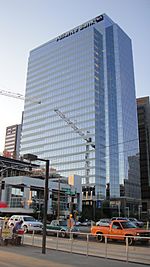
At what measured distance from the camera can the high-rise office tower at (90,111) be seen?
126m

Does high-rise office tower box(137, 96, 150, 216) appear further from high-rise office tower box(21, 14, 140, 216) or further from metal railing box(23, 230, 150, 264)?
metal railing box(23, 230, 150, 264)

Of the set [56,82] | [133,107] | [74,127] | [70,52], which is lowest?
[74,127]

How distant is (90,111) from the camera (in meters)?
129

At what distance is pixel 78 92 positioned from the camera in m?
137

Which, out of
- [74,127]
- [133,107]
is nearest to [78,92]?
[74,127]

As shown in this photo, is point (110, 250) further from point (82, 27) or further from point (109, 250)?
point (82, 27)

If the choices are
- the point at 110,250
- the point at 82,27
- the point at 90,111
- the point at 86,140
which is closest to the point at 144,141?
the point at 90,111

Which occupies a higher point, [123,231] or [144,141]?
[144,141]

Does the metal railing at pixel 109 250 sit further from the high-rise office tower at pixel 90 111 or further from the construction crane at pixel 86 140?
the high-rise office tower at pixel 90 111

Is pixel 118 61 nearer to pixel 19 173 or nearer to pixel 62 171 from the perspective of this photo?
pixel 62 171

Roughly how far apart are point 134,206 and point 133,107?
47.0 metres

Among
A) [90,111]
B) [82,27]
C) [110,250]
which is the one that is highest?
[82,27]

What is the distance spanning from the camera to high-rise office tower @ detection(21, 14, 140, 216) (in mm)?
126250

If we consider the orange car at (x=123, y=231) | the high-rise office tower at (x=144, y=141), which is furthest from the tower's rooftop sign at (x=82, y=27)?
the orange car at (x=123, y=231)
